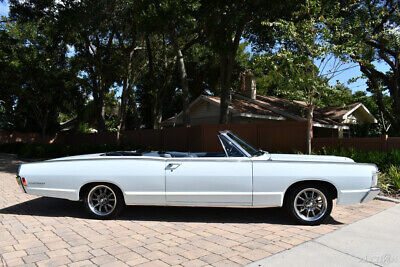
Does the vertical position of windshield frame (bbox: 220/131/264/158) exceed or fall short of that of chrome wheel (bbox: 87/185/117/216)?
it exceeds it

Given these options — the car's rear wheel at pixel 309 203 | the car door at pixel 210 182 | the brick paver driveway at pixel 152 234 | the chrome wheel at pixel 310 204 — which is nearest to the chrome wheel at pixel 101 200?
the brick paver driveway at pixel 152 234

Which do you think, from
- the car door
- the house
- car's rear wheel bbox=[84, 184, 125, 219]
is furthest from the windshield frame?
the house

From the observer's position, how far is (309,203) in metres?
5.07

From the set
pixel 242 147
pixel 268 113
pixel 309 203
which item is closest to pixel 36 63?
pixel 268 113

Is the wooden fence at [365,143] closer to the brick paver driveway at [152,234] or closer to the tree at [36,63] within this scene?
the brick paver driveway at [152,234]

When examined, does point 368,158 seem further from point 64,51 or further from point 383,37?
point 64,51

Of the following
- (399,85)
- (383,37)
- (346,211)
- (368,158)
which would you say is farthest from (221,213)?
(399,85)

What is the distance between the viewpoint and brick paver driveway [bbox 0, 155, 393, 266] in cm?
379

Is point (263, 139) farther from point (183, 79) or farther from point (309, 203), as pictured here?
point (309, 203)

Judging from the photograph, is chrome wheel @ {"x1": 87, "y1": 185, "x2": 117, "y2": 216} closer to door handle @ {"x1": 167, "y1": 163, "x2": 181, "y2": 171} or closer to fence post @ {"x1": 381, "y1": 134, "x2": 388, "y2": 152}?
door handle @ {"x1": 167, "y1": 163, "x2": 181, "y2": 171}

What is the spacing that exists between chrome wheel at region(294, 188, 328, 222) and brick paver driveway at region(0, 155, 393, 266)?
20 centimetres

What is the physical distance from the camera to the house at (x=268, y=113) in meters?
17.1

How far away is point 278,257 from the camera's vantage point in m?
3.77

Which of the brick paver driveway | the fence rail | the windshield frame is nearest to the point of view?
the brick paver driveway
